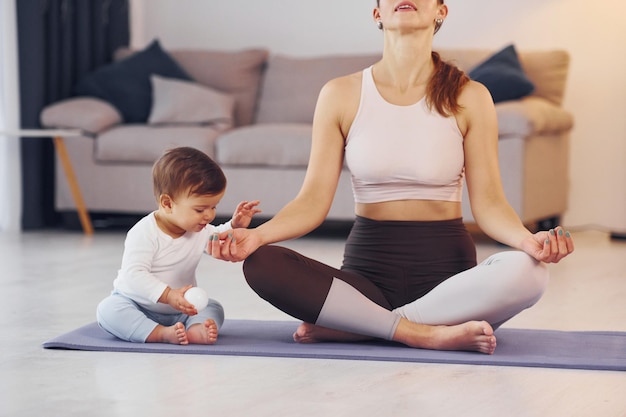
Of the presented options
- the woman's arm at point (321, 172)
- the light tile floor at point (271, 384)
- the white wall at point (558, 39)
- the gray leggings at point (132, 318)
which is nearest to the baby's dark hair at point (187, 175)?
the woman's arm at point (321, 172)

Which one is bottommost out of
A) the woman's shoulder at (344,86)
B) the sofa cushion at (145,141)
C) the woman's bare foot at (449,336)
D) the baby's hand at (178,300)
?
the sofa cushion at (145,141)

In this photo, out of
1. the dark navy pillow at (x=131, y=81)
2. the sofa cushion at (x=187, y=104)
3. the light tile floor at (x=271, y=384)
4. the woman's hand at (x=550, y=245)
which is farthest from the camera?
the dark navy pillow at (x=131, y=81)

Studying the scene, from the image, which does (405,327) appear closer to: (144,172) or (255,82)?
(144,172)

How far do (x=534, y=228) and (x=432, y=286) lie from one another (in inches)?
115

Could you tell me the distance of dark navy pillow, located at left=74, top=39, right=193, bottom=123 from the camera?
5273 mm

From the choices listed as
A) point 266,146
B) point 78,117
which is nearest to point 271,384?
point 266,146

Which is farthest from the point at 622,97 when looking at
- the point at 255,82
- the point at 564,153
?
the point at 255,82

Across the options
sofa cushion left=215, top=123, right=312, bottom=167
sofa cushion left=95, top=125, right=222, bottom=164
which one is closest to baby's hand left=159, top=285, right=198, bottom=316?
sofa cushion left=215, top=123, right=312, bottom=167

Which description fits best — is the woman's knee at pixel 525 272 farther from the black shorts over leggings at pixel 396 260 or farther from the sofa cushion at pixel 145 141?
the sofa cushion at pixel 145 141

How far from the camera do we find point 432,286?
231cm

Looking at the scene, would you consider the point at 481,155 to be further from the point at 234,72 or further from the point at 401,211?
the point at 234,72

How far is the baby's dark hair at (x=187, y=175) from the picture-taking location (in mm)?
2270

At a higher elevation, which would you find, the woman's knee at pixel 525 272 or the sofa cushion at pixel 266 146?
the woman's knee at pixel 525 272

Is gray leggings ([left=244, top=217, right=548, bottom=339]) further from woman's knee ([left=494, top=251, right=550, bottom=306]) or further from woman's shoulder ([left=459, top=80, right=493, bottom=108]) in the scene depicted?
woman's shoulder ([left=459, top=80, right=493, bottom=108])
